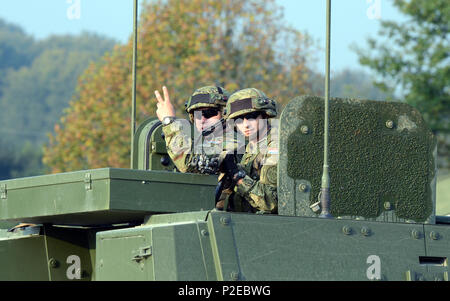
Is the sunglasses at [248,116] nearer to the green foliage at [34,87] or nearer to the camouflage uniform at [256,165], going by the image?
the camouflage uniform at [256,165]

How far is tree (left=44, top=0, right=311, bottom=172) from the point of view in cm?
3023

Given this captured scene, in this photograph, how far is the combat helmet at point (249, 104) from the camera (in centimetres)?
749


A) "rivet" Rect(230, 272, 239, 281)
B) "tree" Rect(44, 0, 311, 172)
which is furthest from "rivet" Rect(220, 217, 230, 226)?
"tree" Rect(44, 0, 311, 172)

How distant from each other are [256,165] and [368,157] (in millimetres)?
1015

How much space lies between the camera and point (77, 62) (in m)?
122

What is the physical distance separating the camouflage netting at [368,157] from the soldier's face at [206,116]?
1662 mm

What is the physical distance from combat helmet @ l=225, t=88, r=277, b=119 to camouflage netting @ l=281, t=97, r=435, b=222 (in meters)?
0.94

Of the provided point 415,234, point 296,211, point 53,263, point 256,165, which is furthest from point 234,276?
point 53,263

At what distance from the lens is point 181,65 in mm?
30188

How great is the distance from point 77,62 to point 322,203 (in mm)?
117496

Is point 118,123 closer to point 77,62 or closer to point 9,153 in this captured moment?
point 9,153

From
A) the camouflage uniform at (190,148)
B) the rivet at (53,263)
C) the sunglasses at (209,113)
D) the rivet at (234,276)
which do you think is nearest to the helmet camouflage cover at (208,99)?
the sunglasses at (209,113)
